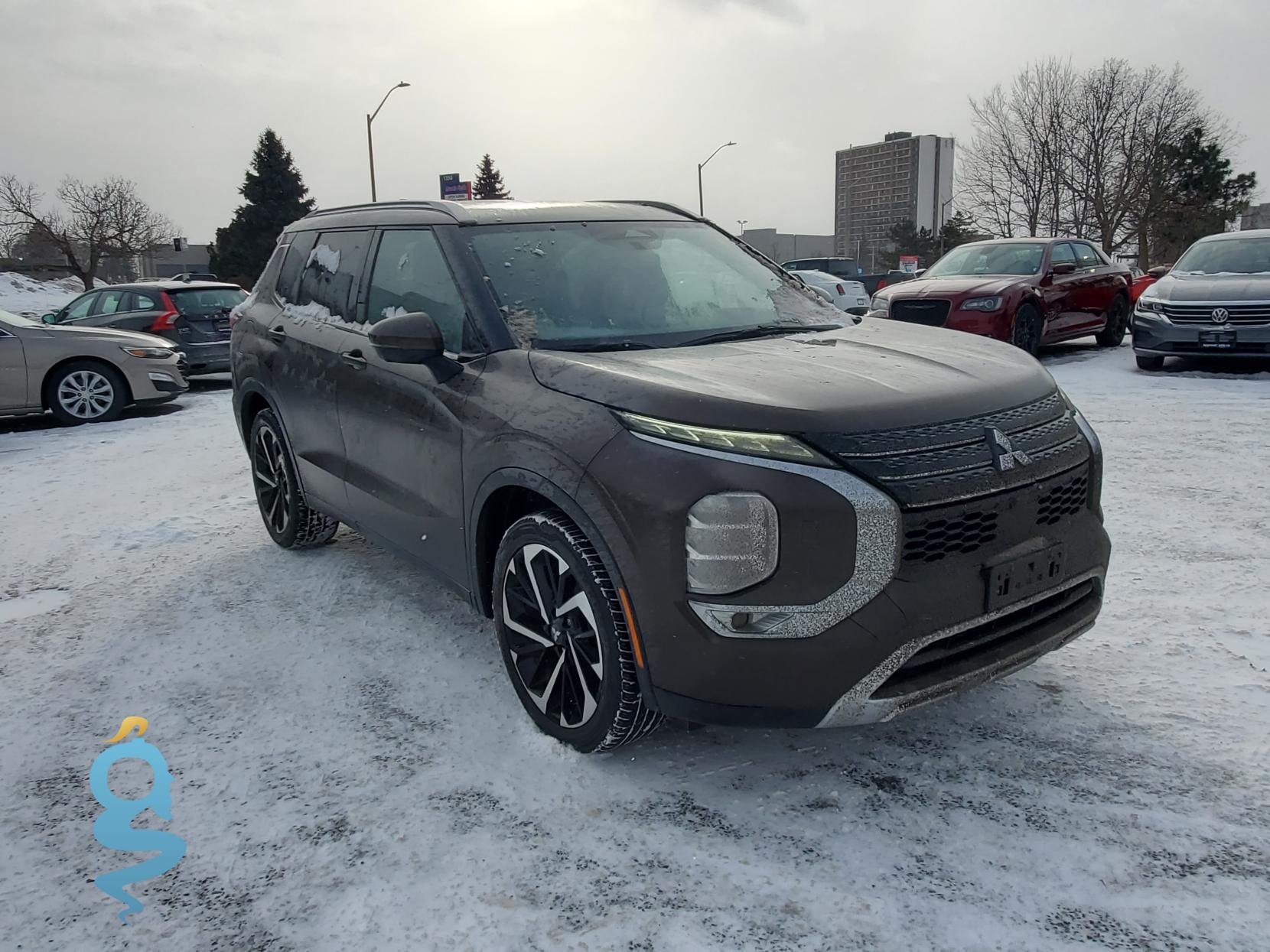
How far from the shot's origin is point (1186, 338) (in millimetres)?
10570

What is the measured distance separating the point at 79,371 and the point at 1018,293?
1087cm

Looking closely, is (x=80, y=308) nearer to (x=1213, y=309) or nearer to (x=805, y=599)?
(x=805, y=599)

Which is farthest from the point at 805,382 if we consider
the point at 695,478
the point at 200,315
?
the point at 200,315

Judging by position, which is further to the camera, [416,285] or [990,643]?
[416,285]

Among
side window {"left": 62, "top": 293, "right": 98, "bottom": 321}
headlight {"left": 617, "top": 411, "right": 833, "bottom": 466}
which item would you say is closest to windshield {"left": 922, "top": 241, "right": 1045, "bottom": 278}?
headlight {"left": 617, "top": 411, "right": 833, "bottom": 466}

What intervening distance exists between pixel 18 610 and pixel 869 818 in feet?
13.3

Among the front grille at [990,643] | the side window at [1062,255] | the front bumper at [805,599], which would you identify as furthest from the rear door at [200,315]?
the front grille at [990,643]

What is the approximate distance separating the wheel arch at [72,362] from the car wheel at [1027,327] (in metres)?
10.3

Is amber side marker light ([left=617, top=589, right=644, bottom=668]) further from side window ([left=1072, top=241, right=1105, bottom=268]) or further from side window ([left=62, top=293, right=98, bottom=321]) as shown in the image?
side window ([left=62, top=293, right=98, bottom=321])

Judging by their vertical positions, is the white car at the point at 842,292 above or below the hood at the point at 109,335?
above

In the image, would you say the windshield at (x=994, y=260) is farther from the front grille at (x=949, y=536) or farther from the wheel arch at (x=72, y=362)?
the front grille at (x=949, y=536)

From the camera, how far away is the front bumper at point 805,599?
2408 mm

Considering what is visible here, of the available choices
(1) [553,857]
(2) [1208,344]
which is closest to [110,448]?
(1) [553,857]

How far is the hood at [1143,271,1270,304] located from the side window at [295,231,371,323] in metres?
9.72
